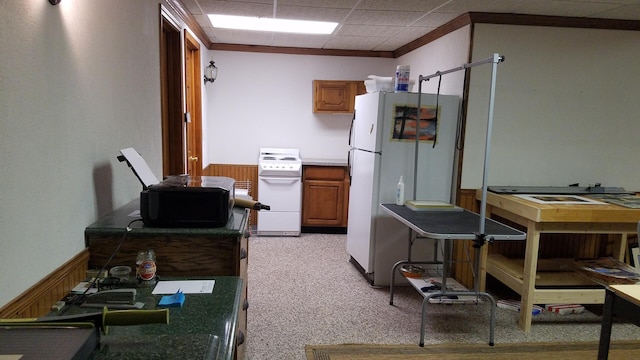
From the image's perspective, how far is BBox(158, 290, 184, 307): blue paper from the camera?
1327 millimetres

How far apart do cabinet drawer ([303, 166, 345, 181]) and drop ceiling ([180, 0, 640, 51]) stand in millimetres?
1564

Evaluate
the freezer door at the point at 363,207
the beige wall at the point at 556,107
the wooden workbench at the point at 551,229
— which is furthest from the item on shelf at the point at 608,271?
the freezer door at the point at 363,207

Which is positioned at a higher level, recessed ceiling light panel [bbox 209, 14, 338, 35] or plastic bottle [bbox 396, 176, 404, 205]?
recessed ceiling light panel [bbox 209, 14, 338, 35]

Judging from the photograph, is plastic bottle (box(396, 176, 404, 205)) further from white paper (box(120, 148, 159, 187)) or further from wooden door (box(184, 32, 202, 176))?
wooden door (box(184, 32, 202, 176))

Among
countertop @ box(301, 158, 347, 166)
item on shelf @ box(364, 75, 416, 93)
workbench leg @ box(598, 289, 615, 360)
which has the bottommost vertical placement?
workbench leg @ box(598, 289, 615, 360)

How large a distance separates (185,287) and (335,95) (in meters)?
4.07

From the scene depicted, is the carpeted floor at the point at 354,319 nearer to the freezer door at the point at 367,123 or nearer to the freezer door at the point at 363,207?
the freezer door at the point at 363,207

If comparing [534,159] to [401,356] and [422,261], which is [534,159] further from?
[401,356]

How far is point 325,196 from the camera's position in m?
5.09

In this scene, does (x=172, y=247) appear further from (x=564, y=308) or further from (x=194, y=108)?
(x=564, y=308)

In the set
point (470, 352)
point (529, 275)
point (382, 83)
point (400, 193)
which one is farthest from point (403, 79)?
point (470, 352)

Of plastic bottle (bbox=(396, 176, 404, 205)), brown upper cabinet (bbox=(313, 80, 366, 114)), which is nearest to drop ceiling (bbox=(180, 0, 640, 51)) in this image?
brown upper cabinet (bbox=(313, 80, 366, 114))

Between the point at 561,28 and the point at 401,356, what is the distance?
284 centimetres

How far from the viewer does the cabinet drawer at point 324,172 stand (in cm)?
502
